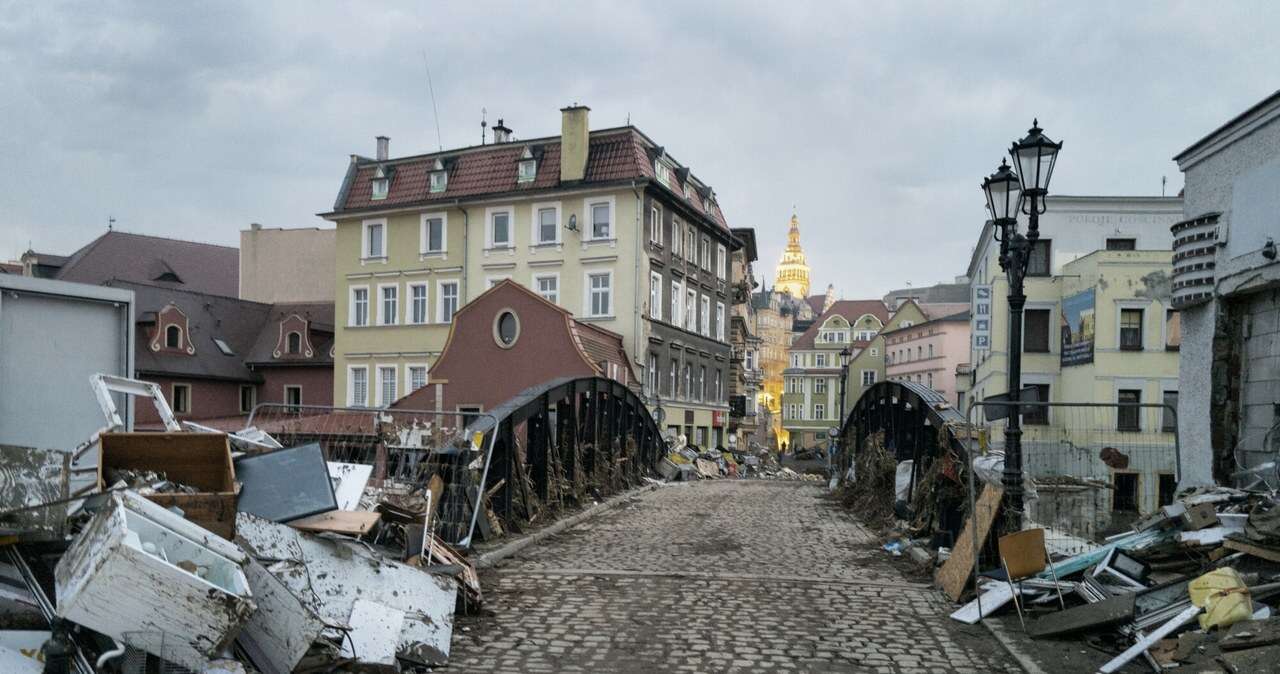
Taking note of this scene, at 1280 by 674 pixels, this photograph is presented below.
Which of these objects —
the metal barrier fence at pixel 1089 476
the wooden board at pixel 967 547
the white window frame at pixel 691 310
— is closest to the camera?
the wooden board at pixel 967 547

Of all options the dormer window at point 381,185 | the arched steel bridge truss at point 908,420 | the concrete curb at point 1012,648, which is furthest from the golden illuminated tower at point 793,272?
the concrete curb at point 1012,648

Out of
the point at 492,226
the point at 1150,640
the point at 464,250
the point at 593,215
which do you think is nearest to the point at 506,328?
the point at 593,215

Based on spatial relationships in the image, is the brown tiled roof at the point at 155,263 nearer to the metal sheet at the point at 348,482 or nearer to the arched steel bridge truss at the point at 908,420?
the arched steel bridge truss at the point at 908,420

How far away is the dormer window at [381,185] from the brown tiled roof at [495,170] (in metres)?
0.20

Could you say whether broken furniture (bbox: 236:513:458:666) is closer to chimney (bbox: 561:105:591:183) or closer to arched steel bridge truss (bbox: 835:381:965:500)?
arched steel bridge truss (bbox: 835:381:965:500)

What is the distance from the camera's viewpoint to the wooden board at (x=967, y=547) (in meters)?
8.61

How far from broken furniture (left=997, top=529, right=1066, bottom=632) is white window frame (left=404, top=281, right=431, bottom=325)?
35573 millimetres

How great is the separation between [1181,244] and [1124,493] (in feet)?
9.34

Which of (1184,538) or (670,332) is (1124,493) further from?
(670,332)

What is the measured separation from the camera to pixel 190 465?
260 inches

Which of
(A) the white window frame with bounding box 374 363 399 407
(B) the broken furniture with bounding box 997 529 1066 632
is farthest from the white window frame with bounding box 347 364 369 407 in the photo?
(B) the broken furniture with bounding box 997 529 1066 632

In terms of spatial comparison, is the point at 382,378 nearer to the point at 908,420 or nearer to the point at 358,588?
the point at 908,420

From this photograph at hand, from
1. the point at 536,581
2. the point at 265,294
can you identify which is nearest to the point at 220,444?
the point at 536,581

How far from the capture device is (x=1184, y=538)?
7469mm
